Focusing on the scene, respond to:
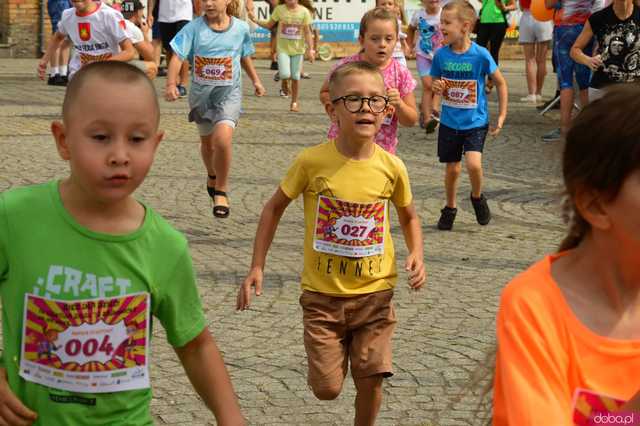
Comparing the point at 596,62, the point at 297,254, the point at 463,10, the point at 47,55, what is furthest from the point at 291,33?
the point at 297,254

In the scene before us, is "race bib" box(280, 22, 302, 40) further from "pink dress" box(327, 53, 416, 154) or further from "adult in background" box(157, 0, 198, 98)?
"pink dress" box(327, 53, 416, 154)

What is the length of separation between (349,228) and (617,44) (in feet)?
22.0

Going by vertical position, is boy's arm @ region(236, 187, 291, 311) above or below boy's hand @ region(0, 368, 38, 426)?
below

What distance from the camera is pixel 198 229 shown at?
927cm

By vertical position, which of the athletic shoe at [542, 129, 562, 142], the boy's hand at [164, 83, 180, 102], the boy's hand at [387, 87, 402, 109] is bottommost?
the athletic shoe at [542, 129, 562, 142]

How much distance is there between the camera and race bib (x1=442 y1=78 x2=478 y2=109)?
957 centimetres

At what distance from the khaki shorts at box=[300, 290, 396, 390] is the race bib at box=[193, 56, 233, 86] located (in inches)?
219

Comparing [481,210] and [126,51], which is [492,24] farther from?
[481,210]

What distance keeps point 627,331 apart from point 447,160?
7.28 m

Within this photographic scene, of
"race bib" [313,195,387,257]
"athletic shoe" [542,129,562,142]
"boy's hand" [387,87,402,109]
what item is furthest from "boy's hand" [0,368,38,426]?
"athletic shoe" [542,129,562,142]

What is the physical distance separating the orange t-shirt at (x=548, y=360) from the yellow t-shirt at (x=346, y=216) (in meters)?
2.56

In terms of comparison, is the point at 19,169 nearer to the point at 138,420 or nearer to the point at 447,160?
the point at 447,160

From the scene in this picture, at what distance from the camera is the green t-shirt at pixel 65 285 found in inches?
113

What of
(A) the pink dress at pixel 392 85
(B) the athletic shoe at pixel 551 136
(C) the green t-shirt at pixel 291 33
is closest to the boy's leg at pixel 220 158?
(A) the pink dress at pixel 392 85
